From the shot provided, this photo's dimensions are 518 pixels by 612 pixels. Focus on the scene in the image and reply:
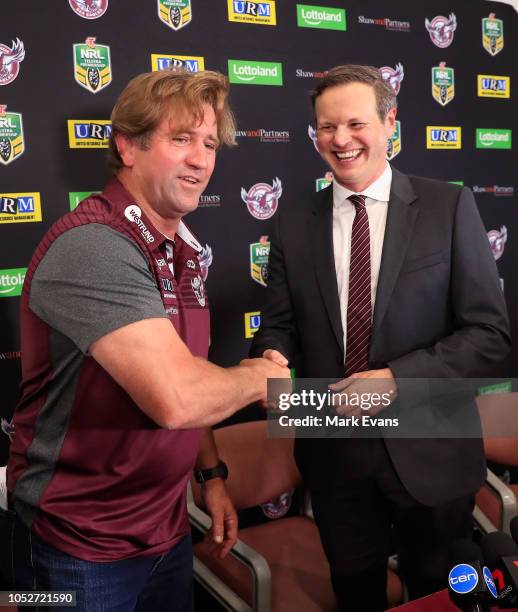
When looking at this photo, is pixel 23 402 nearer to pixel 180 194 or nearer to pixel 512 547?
pixel 180 194

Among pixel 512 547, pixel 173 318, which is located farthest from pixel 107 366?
pixel 512 547

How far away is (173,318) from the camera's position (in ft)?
4.40

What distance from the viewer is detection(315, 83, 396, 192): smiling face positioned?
174 cm

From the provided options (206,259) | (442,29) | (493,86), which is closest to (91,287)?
(206,259)

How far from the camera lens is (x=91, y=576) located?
1267mm

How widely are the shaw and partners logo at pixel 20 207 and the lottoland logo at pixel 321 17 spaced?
1283 mm

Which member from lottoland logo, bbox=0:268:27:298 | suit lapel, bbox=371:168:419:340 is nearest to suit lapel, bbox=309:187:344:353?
suit lapel, bbox=371:168:419:340

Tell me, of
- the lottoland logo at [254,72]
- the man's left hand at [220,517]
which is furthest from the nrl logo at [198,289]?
the lottoland logo at [254,72]

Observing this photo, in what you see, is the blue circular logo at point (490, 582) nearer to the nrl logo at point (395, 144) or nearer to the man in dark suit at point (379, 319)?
the man in dark suit at point (379, 319)

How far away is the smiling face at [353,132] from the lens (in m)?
1.74

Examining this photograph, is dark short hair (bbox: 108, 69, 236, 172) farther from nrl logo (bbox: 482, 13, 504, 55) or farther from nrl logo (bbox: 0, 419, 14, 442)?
nrl logo (bbox: 482, 13, 504, 55)

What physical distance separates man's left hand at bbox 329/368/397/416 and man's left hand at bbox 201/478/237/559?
1.34 ft

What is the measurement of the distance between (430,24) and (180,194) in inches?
77.3

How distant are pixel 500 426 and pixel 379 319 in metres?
1.13
